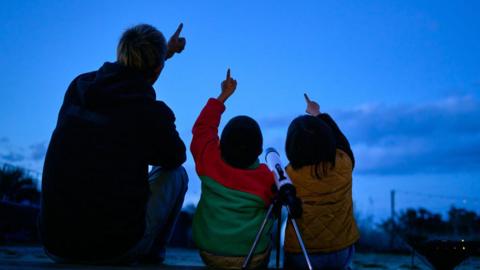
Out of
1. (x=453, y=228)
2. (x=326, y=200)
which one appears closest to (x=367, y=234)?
(x=453, y=228)

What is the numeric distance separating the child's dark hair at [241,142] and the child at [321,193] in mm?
207

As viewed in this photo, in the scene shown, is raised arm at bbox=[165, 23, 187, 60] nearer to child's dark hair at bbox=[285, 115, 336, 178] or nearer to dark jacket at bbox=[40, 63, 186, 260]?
dark jacket at bbox=[40, 63, 186, 260]

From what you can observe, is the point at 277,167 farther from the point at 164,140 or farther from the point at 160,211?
the point at 160,211

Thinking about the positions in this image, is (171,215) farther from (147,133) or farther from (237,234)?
(147,133)

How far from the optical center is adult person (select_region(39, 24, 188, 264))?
228 cm

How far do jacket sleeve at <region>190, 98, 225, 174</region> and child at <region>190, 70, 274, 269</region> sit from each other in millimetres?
11

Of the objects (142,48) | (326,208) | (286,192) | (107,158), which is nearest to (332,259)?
(326,208)

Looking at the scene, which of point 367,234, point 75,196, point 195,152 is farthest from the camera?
point 367,234

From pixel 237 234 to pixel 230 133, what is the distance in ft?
1.78

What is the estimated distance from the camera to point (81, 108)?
2.38m

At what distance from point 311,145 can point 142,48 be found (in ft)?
3.36

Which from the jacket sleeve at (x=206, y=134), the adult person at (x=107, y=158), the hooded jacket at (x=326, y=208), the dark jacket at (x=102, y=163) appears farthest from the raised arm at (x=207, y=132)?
the hooded jacket at (x=326, y=208)

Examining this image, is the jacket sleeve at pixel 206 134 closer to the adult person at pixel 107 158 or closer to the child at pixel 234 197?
the child at pixel 234 197

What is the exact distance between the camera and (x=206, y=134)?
2918 mm
